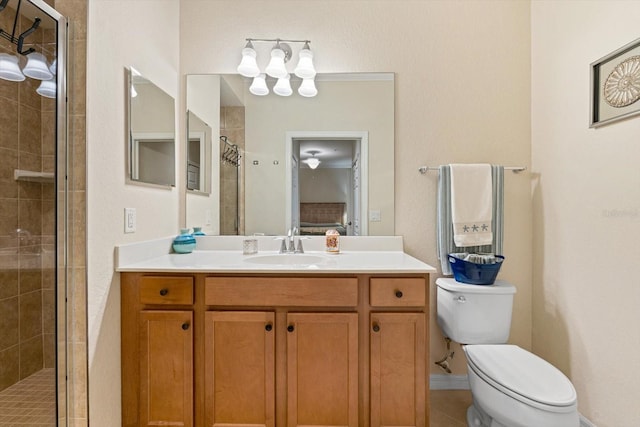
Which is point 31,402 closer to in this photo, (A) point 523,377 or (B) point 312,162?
(B) point 312,162

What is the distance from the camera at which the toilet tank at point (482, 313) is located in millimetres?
1655

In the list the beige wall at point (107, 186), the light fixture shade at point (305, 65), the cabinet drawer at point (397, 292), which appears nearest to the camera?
the beige wall at point (107, 186)

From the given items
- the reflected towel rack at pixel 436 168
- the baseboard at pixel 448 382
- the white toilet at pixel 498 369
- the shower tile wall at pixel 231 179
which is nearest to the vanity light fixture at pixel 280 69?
the shower tile wall at pixel 231 179

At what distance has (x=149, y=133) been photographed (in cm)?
164

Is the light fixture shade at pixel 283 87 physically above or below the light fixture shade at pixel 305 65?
below

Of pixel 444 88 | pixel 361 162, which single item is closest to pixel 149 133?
pixel 361 162

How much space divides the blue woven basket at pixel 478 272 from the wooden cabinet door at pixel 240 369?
107 cm

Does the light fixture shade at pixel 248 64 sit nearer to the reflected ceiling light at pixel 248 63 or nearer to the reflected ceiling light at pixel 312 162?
the reflected ceiling light at pixel 248 63

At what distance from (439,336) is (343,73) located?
1762mm

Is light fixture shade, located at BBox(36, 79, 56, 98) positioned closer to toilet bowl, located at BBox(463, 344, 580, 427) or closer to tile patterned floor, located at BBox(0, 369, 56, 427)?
tile patterned floor, located at BBox(0, 369, 56, 427)

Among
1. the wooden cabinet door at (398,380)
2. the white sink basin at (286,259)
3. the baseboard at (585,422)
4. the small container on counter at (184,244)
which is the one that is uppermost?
the small container on counter at (184,244)

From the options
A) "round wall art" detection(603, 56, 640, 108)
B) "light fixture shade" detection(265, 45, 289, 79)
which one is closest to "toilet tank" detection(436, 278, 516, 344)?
"round wall art" detection(603, 56, 640, 108)

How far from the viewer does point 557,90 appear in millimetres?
1741

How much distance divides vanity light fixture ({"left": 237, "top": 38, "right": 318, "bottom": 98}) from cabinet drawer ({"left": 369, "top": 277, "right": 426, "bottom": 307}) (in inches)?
49.7
